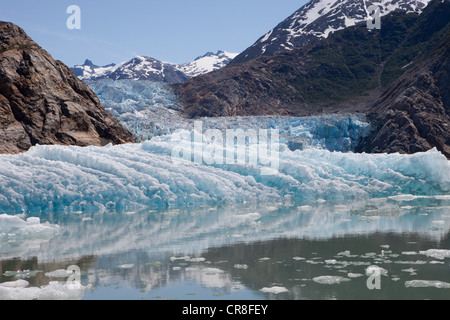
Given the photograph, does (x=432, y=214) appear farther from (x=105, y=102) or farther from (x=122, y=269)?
(x=105, y=102)

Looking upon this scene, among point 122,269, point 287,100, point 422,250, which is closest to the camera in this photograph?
point 122,269

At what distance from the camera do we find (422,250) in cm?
789

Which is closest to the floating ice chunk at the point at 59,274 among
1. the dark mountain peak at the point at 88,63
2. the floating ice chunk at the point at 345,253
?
the floating ice chunk at the point at 345,253

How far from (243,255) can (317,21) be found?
341 feet

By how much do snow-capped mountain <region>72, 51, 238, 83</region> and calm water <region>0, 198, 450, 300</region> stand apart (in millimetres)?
119481

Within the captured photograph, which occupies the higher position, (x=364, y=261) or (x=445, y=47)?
Answer: (x=445, y=47)

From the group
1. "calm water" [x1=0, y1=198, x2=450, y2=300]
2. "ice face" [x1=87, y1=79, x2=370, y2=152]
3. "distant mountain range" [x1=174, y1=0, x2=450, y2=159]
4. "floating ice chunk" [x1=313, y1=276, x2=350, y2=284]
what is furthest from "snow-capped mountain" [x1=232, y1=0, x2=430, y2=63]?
"floating ice chunk" [x1=313, y1=276, x2=350, y2=284]

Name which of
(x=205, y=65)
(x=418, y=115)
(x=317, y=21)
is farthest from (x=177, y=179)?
(x=205, y=65)

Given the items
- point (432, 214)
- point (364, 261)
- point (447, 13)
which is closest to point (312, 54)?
point (447, 13)

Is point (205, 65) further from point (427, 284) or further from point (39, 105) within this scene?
point (427, 284)

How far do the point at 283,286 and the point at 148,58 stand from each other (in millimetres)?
149656

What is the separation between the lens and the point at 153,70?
137 metres

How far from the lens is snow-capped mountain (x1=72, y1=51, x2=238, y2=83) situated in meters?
131
